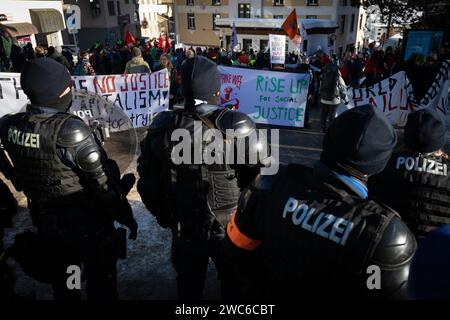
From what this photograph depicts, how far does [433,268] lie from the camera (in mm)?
1010

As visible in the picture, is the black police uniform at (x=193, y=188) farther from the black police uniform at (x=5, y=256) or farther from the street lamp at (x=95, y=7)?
the street lamp at (x=95, y=7)

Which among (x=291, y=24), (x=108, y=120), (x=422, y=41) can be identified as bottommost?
(x=108, y=120)

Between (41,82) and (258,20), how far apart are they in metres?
31.4

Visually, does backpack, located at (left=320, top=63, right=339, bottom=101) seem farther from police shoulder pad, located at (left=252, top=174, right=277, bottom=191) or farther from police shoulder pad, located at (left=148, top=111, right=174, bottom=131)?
police shoulder pad, located at (left=252, top=174, right=277, bottom=191)

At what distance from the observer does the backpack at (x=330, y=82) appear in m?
7.57

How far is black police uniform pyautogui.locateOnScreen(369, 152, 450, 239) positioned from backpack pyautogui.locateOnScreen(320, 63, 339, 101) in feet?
17.0

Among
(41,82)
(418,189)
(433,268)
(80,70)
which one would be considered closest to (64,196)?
(41,82)

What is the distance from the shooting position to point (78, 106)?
577 cm

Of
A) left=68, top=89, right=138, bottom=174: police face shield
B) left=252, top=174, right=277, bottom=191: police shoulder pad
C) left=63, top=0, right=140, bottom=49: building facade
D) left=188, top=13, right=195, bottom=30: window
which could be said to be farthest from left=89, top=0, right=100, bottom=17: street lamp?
left=252, top=174, right=277, bottom=191: police shoulder pad

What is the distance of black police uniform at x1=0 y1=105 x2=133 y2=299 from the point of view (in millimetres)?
2572

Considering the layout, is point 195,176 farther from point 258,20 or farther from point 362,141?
point 258,20
